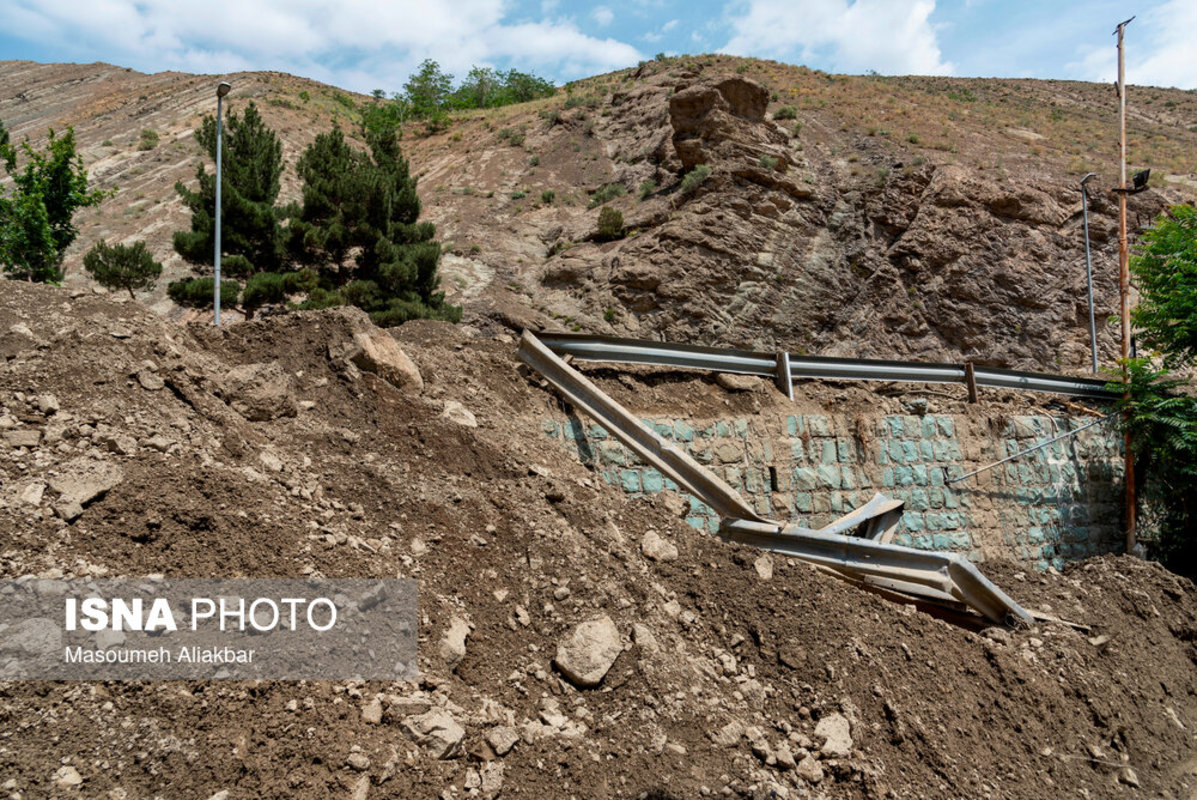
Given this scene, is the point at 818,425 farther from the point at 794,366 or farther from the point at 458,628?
the point at 458,628

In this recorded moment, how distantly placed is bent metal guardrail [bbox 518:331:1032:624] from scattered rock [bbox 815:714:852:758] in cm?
196

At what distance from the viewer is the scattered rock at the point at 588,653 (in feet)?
14.4

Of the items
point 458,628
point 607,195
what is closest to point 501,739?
point 458,628

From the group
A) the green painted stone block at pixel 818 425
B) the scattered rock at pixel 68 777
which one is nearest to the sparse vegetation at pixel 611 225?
the green painted stone block at pixel 818 425

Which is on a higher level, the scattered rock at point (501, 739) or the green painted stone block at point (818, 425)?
the green painted stone block at point (818, 425)

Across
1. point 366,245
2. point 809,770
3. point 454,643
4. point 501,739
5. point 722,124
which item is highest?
point 722,124

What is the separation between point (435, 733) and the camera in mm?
3631

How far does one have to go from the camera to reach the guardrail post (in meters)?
8.95

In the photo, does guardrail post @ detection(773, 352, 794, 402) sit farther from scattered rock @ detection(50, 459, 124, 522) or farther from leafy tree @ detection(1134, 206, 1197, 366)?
scattered rock @ detection(50, 459, 124, 522)

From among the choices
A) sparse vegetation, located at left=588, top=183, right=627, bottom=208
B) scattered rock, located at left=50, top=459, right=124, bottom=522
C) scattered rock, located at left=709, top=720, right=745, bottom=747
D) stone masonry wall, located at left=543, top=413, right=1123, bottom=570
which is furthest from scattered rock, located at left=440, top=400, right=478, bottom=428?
sparse vegetation, located at left=588, top=183, right=627, bottom=208

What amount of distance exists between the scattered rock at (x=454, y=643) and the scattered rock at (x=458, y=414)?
95.4 inches

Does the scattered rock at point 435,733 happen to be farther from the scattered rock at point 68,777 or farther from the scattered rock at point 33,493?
the scattered rock at point 33,493

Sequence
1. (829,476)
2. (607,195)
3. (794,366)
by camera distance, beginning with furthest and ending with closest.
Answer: (607,195) → (794,366) → (829,476)

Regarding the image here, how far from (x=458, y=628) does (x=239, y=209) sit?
17276 millimetres
